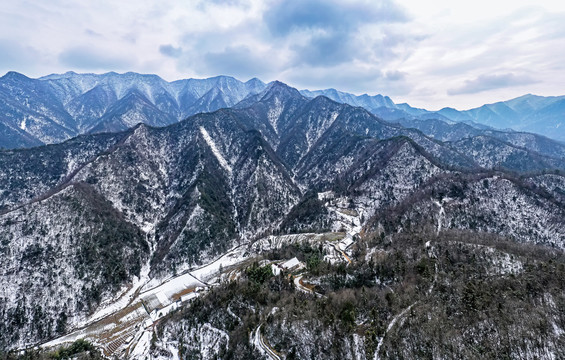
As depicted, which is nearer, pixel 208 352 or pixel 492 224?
pixel 208 352

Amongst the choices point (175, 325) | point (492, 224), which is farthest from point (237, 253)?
point (492, 224)

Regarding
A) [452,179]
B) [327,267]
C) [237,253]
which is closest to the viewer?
[327,267]

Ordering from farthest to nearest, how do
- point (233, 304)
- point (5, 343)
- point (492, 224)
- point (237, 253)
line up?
point (237, 253), point (492, 224), point (5, 343), point (233, 304)

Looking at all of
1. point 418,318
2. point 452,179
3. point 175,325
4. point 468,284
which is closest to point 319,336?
point 418,318

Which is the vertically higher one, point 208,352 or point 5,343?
point 208,352

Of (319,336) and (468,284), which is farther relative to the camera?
(468,284)

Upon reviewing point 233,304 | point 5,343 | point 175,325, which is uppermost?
point 233,304

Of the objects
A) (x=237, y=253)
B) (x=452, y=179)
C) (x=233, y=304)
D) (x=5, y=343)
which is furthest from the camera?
(x=452, y=179)

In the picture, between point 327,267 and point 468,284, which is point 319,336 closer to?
point 327,267

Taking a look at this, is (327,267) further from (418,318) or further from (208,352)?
(208,352)
